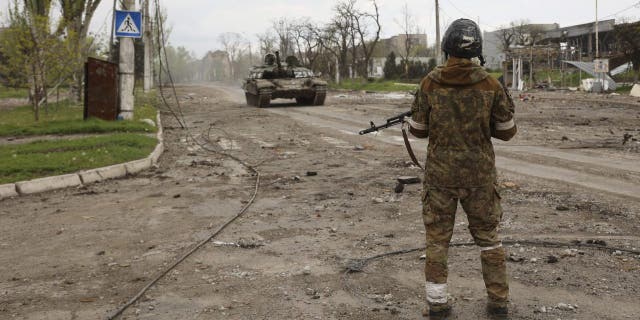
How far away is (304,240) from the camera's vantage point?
5.79m

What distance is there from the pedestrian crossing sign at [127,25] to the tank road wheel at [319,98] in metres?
11.2

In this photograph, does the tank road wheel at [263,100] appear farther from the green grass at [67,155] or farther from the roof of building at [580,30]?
→ the roof of building at [580,30]

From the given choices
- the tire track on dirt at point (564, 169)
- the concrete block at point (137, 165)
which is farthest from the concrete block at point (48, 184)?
the tire track on dirt at point (564, 169)

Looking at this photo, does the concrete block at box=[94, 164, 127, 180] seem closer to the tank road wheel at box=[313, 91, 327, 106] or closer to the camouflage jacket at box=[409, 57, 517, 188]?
the camouflage jacket at box=[409, 57, 517, 188]

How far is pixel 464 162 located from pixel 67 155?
8.55 metres

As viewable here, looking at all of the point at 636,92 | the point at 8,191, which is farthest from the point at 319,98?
the point at 8,191

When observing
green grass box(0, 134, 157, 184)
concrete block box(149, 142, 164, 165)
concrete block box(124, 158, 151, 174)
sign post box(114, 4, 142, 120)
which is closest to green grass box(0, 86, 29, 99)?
sign post box(114, 4, 142, 120)

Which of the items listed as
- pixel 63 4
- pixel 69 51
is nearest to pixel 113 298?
pixel 69 51

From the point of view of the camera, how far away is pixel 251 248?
5578 mm

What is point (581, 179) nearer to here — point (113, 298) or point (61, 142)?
point (113, 298)

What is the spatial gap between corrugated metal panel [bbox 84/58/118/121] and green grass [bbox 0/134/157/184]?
3.21 meters

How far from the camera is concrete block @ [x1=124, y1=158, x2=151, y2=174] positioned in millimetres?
9961

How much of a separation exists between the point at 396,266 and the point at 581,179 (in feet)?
14.4

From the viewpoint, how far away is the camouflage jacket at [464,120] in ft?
12.0
